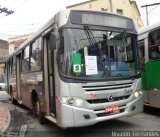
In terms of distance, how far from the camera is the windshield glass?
295 inches

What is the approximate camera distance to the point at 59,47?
7617 mm

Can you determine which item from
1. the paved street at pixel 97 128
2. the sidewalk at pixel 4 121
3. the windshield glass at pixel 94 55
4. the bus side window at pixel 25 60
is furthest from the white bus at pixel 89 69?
the bus side window at pixel 25 60

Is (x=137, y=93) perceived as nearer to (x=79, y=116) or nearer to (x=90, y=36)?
(x=79, y=116)

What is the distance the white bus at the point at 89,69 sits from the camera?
7434mm

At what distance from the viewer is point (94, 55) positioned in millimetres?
7773

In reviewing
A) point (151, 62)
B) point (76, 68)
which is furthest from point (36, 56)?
point (151, 62)

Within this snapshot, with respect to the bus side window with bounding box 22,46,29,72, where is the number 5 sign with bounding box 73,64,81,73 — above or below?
below

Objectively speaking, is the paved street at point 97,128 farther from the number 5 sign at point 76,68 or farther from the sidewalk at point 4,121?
the number 5 sign at point 76,68

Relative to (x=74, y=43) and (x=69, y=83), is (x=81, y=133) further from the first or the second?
(x=74, y=43)

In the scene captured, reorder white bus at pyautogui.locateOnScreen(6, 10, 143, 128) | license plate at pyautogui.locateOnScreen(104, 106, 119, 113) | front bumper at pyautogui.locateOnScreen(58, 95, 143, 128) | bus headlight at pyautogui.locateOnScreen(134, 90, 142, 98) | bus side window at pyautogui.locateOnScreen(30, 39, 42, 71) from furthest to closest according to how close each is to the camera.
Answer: bus side window at pyautogui.locateOnScreen(30, 39, 42, 71) → bus headlight at pyautogui.locateOnScreen(134, 90, 142, 98) → license plate at pyautogui.locateOnScreen(104, 106, 119, 113) → white bus at pyautogui.locateOnScreen(6, 10, 143, 128) → front bumper at pyautogui.locateOnScreen(58, 95, 143, 128)

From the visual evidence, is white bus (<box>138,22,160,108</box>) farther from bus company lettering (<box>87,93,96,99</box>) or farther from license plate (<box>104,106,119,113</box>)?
bus company lettering (<box>87,93,96,99</box>)

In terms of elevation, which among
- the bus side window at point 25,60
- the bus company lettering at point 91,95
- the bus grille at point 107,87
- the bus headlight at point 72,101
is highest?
the bus side window at point 25,60

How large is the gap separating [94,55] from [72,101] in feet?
4.33

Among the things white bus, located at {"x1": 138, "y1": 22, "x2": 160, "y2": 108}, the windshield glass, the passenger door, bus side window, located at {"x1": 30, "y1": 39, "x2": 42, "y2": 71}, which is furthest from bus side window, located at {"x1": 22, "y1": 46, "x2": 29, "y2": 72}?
the windshield glass
